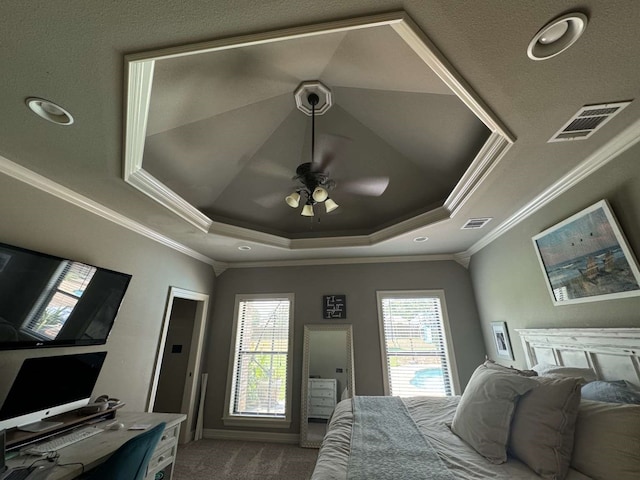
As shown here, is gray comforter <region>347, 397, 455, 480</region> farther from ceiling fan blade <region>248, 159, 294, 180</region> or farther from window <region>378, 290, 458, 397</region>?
ceiling fan blade <region>248, 159, 294, 180</region>

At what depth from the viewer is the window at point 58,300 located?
6.17ft

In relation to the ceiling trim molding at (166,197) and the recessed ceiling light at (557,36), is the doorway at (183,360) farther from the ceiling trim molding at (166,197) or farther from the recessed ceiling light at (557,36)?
the recessed ceiling light at (557,36)

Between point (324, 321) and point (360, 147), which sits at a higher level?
point (360, 147)

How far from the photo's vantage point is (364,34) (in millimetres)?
1628

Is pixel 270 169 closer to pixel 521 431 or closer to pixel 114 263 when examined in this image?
pixel 114 263

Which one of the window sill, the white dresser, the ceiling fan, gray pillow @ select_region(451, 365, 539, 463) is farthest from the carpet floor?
the ceiling fan

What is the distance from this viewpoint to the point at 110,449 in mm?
1654

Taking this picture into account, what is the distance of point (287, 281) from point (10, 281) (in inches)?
120

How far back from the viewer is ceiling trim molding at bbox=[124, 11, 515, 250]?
1.07m

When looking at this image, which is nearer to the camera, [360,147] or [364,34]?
[364,34]

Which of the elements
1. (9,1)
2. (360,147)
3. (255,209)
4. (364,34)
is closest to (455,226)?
(360,147)

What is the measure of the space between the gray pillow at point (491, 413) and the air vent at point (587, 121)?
155 cm

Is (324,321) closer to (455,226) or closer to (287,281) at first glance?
(287,281)

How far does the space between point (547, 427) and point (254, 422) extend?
3632 mm
